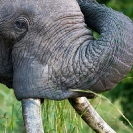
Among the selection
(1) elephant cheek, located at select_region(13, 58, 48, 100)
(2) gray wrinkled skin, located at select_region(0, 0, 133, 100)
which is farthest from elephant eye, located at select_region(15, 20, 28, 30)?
(1) elephant cheek, located at select_region(13, 58, 48, 100)

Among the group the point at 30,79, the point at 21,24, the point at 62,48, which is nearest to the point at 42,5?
the point at 21,24

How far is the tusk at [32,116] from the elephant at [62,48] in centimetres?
4

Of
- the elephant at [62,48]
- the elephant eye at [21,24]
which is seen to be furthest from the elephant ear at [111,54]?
the elephant eye at [21,24]

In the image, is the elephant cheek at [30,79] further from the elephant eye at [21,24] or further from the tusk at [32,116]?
the elephant eye at [21,24]

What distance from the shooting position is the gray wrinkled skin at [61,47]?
3.64m

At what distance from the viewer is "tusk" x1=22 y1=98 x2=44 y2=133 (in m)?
3.60

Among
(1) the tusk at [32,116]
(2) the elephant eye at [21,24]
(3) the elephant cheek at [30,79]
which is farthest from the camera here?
(2) the elephant eye at [21,24]

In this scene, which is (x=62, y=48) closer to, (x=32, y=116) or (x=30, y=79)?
(x=30, y=79)

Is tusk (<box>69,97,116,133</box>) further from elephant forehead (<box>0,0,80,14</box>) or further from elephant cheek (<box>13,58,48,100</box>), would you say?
elephant forehead (<box>0,0,80,14</box>)

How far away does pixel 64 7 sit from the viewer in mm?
Result: 3809

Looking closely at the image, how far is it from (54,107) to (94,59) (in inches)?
29.8

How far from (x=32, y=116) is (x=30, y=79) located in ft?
0.64

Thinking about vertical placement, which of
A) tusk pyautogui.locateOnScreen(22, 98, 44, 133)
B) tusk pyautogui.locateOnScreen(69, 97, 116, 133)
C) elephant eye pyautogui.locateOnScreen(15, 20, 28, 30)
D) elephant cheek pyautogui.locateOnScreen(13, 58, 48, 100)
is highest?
elephant eye pyautogui.locateOnScreen(15, 20, 28, 30)

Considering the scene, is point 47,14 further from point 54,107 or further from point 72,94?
point 54,107
